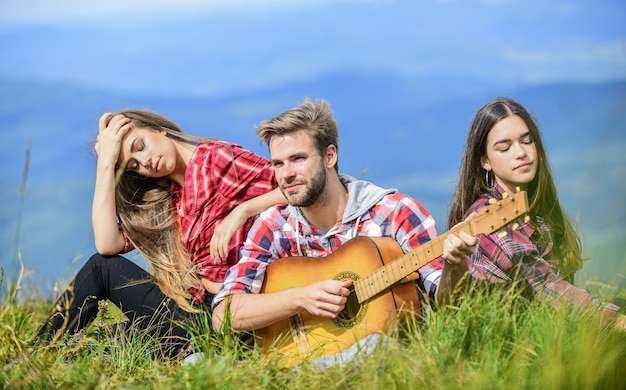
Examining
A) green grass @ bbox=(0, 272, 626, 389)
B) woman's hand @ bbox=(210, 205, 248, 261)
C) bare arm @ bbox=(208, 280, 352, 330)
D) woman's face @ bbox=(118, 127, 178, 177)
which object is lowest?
green grass @ bbox=(0, 272, 626, 389)

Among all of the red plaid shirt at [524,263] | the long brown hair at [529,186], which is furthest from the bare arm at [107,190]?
the red plaid shirt at [524,263]

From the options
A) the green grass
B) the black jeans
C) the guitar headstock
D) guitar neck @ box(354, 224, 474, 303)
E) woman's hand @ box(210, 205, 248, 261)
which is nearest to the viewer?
the green grass

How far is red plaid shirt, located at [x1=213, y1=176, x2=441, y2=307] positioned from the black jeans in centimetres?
43

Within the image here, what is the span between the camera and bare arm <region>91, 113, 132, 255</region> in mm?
4496

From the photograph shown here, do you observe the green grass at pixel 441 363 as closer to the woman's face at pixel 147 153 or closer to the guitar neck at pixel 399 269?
the guitar neck at pixel 399 269

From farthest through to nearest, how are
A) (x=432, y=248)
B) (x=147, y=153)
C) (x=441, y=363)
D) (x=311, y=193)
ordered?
(x=147, y=153) → (x=311, y=193) → (x=432, y=248) → (x=441, y=363)

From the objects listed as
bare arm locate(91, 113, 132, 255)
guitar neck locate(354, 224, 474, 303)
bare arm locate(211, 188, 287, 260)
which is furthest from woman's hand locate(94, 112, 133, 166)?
guitar neck locate(354, 224, 474, 303)

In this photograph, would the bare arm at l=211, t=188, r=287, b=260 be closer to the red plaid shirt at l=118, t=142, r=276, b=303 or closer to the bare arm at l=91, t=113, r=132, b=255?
the red plaid shirt at l=118, t=142, r=276, b=303

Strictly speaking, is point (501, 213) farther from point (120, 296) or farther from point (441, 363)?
point (120, 296)

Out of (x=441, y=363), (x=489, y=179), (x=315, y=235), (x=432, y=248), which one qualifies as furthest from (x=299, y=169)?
(x=441, y=363)

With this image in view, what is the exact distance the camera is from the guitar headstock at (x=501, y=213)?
3.30 meters

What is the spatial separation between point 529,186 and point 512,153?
19 cm

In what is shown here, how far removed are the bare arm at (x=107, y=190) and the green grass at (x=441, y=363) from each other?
788 mm

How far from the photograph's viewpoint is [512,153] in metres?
3.95
